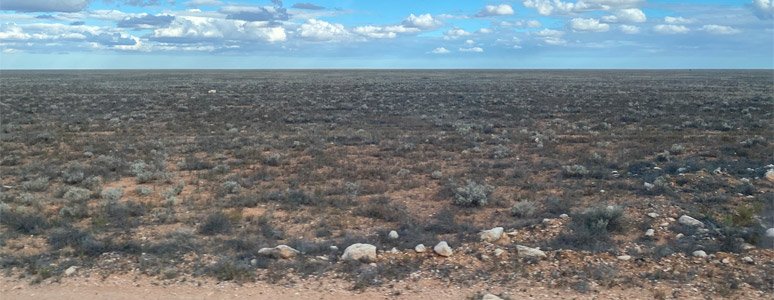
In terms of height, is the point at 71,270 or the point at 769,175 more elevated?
the point at 769,175

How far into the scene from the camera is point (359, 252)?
704 centimetres

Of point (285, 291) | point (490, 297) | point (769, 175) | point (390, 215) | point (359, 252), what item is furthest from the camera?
point (769, 175)

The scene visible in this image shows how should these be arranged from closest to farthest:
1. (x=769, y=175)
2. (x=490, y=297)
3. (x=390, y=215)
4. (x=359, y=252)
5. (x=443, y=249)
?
(x=490, y=297) → (x=359, y=252) → (x=443, y=249) → (x=390, y=215) → (x=769, y=175)

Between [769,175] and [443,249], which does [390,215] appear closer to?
[443,249]

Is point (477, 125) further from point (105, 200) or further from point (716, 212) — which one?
point (105, 200)

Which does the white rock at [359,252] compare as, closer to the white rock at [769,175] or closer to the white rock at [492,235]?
the white rock at [492,235]

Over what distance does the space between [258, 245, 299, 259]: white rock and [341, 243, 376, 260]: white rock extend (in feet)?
2.09

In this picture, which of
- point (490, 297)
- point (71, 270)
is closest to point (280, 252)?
point (71, 270)

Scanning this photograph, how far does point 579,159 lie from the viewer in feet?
45.6

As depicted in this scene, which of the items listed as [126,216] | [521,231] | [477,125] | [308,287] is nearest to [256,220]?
[126,216]

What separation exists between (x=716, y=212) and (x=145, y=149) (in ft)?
45.4

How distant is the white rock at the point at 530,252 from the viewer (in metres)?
6.99

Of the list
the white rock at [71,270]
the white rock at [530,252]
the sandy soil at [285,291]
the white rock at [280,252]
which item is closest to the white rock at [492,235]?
the white rock at [530,252]

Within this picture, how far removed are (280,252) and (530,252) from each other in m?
3.05
